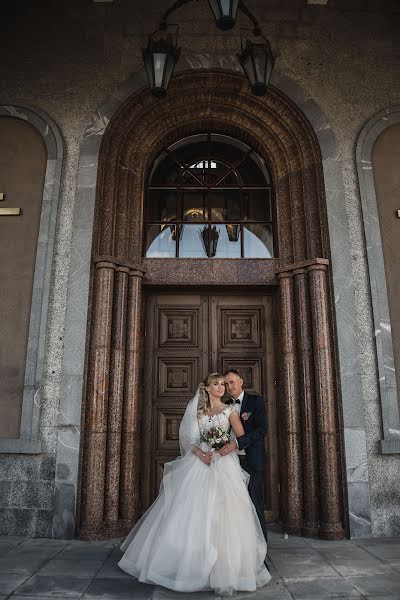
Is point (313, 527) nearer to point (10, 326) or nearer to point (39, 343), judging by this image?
point (39, 343)

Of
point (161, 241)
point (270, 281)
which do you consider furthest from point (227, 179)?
point (270, 281)

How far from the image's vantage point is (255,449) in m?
4.29

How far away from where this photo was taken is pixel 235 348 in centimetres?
581

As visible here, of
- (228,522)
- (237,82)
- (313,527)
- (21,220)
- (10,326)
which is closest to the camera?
(228,522)

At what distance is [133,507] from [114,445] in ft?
2.31

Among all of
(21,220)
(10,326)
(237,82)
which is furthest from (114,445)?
(237,82)

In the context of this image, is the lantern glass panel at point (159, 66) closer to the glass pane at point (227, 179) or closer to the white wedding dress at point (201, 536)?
the glass pane at point (227, 179)

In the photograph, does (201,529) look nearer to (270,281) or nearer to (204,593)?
(204,593)

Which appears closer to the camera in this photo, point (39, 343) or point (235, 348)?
point (39, 343)

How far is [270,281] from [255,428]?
212cm

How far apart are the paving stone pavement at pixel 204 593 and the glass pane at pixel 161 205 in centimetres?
396

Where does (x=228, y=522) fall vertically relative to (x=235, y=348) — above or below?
below

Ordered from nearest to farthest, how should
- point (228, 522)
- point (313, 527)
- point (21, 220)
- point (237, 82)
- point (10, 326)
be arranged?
point (228, 522)
point (313, 527)
point (10, 326)
point (21, 220)
point (237, 82)

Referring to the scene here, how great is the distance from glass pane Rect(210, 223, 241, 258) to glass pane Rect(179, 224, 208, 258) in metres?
0.11
